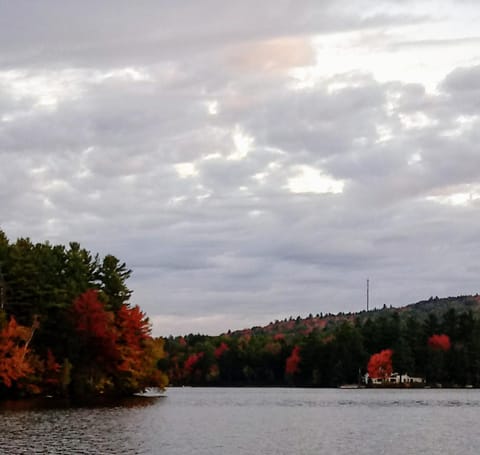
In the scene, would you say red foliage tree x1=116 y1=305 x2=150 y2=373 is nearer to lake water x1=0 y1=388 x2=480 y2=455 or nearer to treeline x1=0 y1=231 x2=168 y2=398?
treeline x1=0 y1=231 x2=168 y2=398

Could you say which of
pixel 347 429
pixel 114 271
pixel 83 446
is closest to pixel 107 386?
pixel 114 271

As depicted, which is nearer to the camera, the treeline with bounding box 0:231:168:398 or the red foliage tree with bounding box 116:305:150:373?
the treeline with bounding box 0:231:168:398

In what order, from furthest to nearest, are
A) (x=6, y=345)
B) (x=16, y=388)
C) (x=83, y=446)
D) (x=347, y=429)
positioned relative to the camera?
(x=16, y=388), (x=6, y=345), (x=347, y=429), (x=83, y=446)

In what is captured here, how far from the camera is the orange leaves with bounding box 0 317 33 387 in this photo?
109 metres

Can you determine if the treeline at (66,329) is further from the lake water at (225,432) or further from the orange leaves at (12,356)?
the lake water at (225,432)

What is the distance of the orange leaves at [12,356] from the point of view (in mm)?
109062

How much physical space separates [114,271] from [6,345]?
33.9m

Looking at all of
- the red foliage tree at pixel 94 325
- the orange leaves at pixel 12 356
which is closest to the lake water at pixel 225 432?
the orange leaves at pixel 12 356

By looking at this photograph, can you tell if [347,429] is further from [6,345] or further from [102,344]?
[102,344]

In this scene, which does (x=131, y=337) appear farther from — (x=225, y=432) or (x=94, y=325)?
(x=225, y=432)

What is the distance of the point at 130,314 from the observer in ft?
452

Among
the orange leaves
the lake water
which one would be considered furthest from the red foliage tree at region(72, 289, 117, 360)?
the lake water

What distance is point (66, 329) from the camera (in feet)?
413

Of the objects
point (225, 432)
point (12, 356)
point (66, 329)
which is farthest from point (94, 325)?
point (225, 432)
